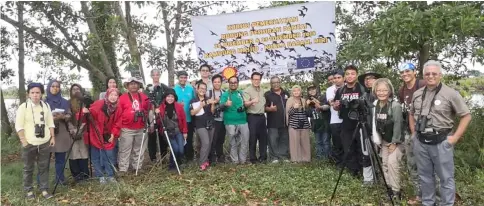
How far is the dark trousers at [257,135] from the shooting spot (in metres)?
6.98

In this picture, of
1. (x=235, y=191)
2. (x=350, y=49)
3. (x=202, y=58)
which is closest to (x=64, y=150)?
(x=235, y=191)

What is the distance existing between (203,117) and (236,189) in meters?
1.71

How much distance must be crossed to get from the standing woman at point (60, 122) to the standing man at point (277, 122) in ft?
10.8

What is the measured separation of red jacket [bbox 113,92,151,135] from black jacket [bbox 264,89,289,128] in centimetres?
216

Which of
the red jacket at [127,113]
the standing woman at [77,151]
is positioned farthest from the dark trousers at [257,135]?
the standing woman at [77,151]

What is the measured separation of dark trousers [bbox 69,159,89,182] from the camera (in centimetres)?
614

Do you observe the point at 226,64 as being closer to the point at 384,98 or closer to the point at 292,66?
the point at 292,66

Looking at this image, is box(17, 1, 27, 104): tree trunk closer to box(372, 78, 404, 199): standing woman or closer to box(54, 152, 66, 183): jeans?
box(54, 152, 66, 183): jeans

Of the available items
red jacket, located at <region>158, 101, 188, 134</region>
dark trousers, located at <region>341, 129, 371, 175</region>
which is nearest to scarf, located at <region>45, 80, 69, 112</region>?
red jacket, located at <region>158, 101, 188, 134</region>

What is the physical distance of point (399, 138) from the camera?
4555mm

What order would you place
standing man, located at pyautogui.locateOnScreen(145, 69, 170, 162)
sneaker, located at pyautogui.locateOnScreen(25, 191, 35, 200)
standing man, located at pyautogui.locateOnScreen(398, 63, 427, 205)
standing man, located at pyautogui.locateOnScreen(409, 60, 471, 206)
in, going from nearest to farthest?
standing man, located at pyautogui.locateOnScreen(409, 60, 471, 206) → standing man, located at pyautogui.locateOnScreen(398, 63, 427, 205) → sneaker, located at pyautogui.locateOnScreen(25, 191, 35, 200) → standing man, located at pyautogui.locateOnScreen(145, 69, 170, 162)

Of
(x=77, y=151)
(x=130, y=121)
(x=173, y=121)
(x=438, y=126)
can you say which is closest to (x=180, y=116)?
(x=173, y=121)

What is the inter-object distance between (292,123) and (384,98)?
246cm

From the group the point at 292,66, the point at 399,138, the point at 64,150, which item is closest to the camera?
the point at 399,138
